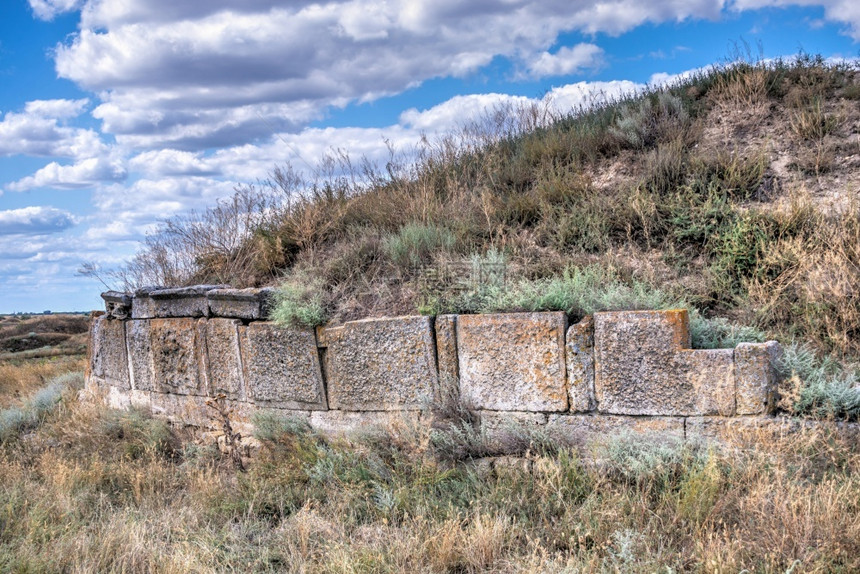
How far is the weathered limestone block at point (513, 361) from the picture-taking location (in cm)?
481

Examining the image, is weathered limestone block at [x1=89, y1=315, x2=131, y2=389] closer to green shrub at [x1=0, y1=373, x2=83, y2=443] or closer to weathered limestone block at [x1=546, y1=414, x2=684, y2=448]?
green shrub at [x1=0, y1=373, x2=83, y2=443]

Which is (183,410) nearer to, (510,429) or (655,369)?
(510,429)

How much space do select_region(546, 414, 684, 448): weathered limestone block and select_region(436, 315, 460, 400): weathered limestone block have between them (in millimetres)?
818

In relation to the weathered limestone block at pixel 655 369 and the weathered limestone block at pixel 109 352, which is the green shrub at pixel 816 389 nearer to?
the weathered limestone block at pixel 655 369

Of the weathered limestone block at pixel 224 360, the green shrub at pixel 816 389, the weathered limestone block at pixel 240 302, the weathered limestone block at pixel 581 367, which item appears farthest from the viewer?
the weathered limestone block at pixel 224 360

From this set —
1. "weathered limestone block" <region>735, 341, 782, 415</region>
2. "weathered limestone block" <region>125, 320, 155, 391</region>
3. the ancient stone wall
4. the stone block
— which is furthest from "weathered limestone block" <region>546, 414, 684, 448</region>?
"weathered limestone block" <region>125, 320, 155, 391</region>

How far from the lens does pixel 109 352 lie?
27.7 ft

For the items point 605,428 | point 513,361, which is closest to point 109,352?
point 513,361

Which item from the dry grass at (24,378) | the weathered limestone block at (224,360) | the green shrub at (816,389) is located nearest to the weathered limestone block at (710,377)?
the green shrub at (816,389)

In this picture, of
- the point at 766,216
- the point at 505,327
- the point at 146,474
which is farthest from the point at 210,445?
the point at 766,216

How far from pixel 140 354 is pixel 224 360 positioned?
1.76m

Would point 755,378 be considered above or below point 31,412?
above

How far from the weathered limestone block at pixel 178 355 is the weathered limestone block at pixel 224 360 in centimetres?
13

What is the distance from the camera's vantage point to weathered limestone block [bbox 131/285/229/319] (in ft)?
22.7
